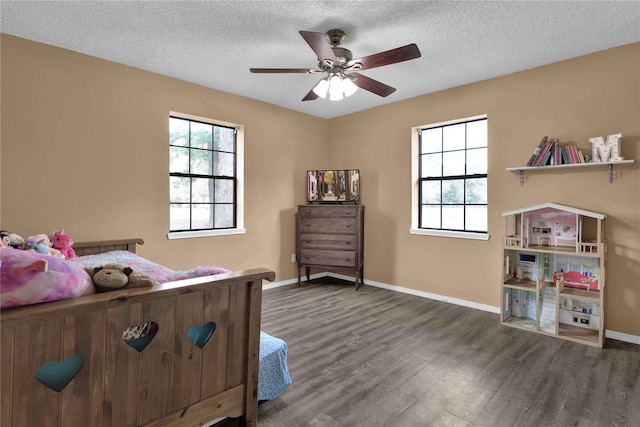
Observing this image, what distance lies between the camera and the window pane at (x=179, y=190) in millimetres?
3713

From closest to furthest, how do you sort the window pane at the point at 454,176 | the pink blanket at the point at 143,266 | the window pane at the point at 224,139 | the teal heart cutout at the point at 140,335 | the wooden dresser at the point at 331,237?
the teal heart cutout at the point at 140,335 < the pink blanket at the point at 143,266 < the window pane at the point at 454,176 < the window pane at the point at 224,139 < the wooden dresser at the point at 331,237

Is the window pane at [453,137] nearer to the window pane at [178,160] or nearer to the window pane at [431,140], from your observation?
the window pane at [431,140]

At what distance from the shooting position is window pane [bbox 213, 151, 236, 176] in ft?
13.5

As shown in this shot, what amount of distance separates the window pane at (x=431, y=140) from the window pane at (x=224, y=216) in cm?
261

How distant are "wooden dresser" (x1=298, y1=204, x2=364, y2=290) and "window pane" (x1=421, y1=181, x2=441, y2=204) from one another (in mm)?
834

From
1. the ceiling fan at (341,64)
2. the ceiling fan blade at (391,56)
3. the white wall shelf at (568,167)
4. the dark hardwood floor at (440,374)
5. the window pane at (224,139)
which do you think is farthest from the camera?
the window pane at (224,139)

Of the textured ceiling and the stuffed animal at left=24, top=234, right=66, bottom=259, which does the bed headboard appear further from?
the textured ceiling

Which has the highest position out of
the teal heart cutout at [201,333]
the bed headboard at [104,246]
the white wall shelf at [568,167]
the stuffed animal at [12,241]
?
the white wall shelf at [568,167]

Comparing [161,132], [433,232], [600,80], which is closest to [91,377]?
[161,132]

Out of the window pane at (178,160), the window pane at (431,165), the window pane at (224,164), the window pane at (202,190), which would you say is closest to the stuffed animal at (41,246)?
the window pane at (178,160)

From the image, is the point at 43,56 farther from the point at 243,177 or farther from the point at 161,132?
the point at 243,177

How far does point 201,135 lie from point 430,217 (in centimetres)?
302

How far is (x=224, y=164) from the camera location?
4.18m

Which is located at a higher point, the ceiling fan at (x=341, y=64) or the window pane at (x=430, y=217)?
the ceiling fan at (x=341, y=64)
